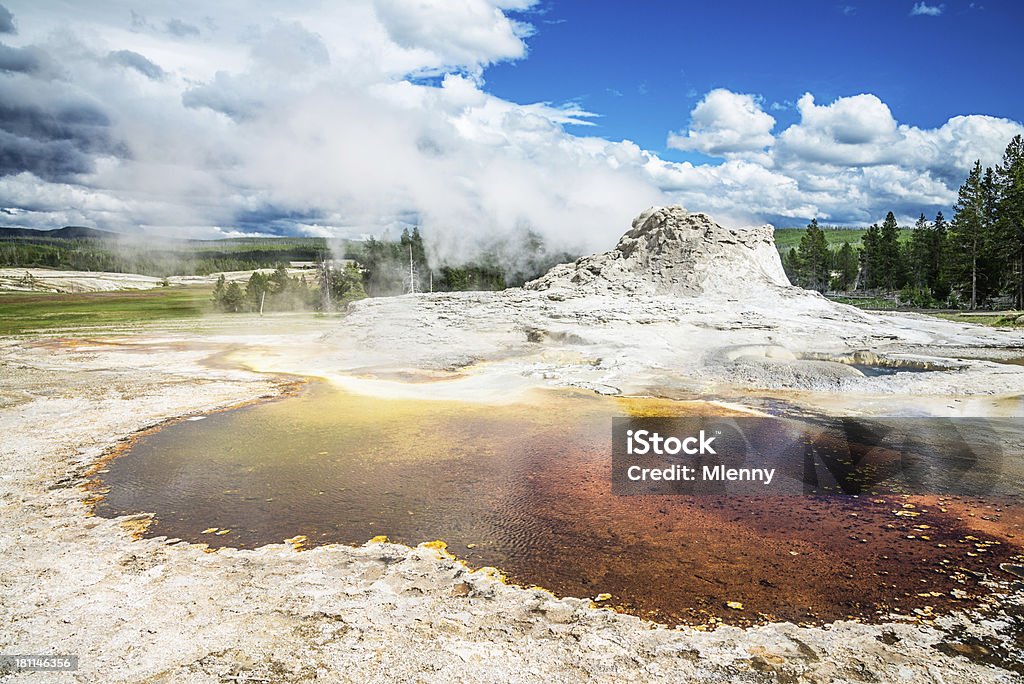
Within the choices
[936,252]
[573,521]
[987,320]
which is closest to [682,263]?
[573,521]

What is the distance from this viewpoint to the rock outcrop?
17984 millimetres

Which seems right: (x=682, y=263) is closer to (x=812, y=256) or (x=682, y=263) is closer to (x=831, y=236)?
(x=812, y=256)

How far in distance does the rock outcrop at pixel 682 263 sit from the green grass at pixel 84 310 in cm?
2479

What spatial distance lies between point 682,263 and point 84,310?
41.0 m

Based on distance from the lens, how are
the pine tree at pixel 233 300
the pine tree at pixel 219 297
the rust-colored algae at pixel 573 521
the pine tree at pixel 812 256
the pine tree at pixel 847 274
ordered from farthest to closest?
1. the pine tree at pixel 847 274
2. the pine tree at pixel 812 256
3. the pine tree at pixel 219 297
4. the pine tree at pixel 233 300
5. the rust-colored algae at pixel 573 521

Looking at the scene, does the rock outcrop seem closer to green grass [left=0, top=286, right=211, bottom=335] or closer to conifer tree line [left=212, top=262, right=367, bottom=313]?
conifer tree line [left=212, top=262, right=367, bottom=313]

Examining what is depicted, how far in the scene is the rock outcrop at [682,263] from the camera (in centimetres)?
1798

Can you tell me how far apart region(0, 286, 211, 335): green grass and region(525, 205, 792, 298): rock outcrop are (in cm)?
2479

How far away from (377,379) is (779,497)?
8755 millimetres

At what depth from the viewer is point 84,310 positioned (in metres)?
40.5

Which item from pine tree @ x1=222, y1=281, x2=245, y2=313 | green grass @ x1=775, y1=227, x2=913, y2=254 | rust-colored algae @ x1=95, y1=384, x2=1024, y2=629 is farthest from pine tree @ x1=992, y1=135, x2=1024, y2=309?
green grass @ x1=775, y1=227, x2=913, y2=254

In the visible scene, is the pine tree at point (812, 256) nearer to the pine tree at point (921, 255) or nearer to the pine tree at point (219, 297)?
the pine tree at point (921, 255)

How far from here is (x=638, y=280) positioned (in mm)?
18766

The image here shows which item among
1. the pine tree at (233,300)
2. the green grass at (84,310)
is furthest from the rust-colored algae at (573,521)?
the pine tree at (233,300)
